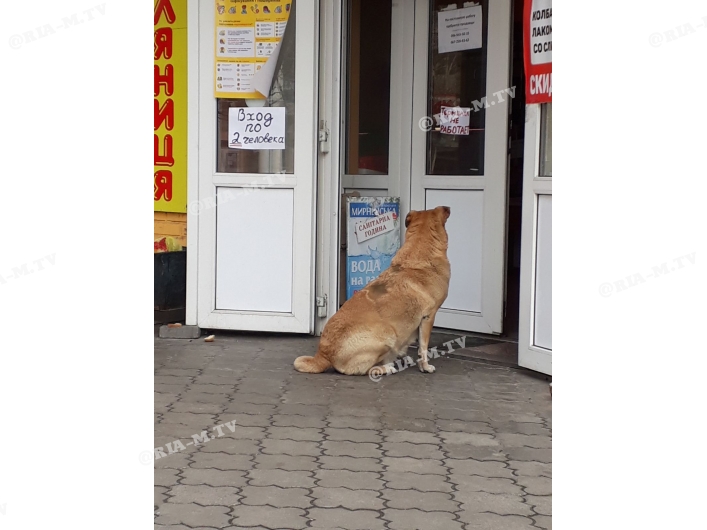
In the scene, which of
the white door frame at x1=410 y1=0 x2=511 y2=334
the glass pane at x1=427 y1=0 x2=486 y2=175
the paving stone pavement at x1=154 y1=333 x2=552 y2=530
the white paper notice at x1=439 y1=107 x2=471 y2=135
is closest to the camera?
the paving stone pavement at x1=154 y1=333 x2=552 y2=530

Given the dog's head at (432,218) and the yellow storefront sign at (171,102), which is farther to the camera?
the yellow storefront sign at (171,102)

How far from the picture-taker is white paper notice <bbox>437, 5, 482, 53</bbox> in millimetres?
7051

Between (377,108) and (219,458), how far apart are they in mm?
4250

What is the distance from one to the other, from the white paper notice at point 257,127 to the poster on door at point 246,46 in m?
0.12

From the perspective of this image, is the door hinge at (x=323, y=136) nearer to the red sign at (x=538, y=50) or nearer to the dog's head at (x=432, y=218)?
the dog's head at (x=432, y=218)

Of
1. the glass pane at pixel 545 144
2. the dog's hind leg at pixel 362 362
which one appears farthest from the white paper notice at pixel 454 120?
the dog's hind leg at pixel 362 362

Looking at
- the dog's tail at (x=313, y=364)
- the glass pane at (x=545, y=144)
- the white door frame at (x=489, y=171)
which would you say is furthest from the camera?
the white door frame at (x=489, y=171)

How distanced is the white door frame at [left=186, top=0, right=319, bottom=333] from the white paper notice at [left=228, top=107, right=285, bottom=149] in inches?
5.5

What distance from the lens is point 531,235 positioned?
19.3 ft

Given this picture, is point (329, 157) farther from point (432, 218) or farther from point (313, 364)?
point (313, 364)

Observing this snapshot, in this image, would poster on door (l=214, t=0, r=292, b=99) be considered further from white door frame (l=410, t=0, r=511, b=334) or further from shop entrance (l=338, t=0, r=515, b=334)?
white door frame (l=410, t=0, r=511, b=334)

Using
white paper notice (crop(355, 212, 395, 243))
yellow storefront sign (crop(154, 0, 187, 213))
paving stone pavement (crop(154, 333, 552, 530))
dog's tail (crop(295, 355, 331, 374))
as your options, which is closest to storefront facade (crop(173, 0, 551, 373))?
white paper notice (crop(355, 212, 395, 243))

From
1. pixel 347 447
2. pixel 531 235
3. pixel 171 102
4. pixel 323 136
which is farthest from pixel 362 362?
pixel 171 102

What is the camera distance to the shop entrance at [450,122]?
6.97 meters
